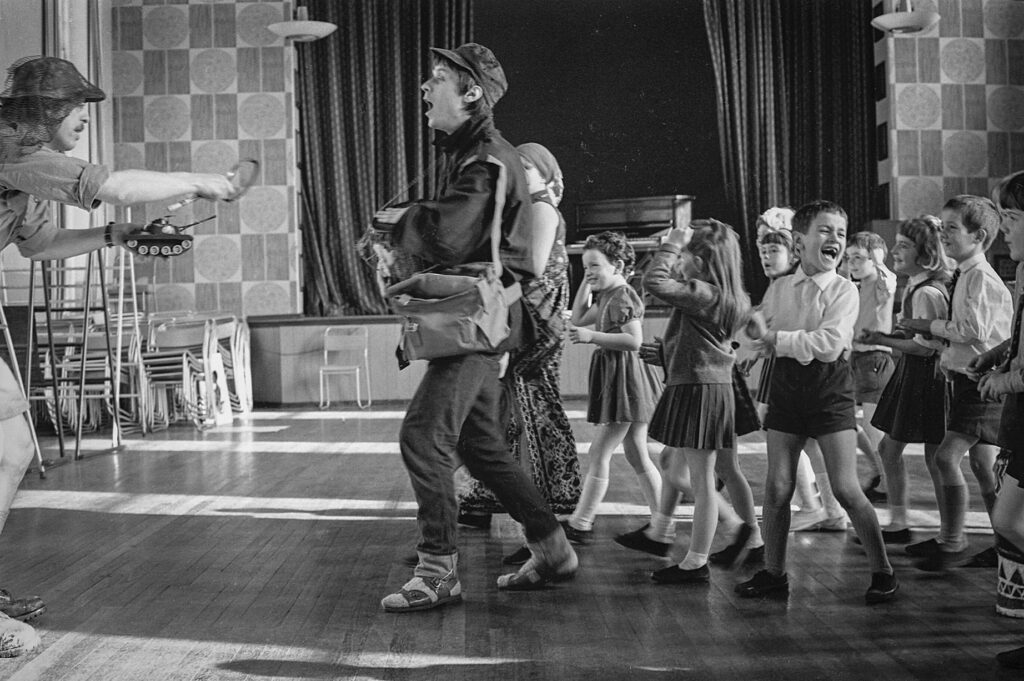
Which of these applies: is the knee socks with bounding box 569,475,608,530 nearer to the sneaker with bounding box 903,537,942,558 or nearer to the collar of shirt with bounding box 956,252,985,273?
the sneaker with bounding box 903,537,942,558

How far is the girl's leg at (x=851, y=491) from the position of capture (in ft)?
9.28

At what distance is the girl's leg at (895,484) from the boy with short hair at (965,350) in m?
0.27

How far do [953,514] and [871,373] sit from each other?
1072 millimetres

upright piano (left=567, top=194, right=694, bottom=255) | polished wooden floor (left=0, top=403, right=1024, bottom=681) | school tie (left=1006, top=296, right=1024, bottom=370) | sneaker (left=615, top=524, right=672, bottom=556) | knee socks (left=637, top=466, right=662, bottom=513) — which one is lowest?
polished wooden floor (left=0, top=403, right=1024, bottom=681)

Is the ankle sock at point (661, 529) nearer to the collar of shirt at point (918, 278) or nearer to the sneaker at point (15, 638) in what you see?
the collar of shirt at point (918, 278)

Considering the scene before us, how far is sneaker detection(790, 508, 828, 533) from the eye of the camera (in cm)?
381

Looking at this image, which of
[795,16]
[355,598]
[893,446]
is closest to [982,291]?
[893,446]

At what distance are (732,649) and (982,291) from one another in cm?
143

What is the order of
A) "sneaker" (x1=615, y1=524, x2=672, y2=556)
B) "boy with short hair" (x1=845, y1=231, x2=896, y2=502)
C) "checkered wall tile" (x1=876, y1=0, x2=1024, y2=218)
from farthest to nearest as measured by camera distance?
"checkered wall tile" (x1=876, y1=0, x2=1024, y2=218) → "boy with short hair" (x1=845, y1=231, x2=896, y2=502) → "sneaker" (x1=615, y1=524, x2=672, y2=556)

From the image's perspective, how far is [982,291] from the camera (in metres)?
3.22

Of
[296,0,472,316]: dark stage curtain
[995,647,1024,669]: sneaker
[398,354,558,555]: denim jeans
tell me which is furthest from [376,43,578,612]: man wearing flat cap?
[296,0,472,316]: dark stage curtain

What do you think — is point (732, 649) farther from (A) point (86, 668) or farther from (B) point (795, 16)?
(B) point (795, 16)

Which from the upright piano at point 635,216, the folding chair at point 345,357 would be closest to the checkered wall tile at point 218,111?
the folding chair at point 345,357

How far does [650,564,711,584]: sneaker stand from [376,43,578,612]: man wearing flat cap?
0.88 ft
